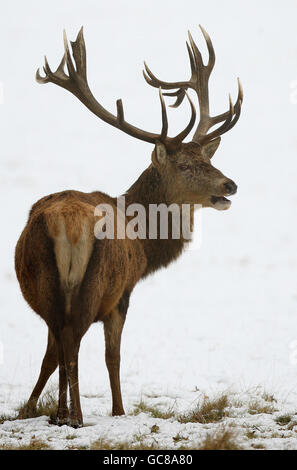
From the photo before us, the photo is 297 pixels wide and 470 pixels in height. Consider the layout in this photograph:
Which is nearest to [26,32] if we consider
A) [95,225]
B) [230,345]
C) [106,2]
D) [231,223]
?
[106,2]

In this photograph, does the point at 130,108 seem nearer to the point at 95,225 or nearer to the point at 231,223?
the point at 231,223

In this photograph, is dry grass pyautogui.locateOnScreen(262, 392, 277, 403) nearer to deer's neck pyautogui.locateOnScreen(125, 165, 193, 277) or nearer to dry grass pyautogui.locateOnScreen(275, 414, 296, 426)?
dry grass pyautogui.locateOnScreen(275, 414, 296, 426)

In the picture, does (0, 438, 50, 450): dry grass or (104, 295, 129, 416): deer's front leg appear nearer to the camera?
(0, 438, 50, 450): dry grass

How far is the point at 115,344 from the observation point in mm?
5793

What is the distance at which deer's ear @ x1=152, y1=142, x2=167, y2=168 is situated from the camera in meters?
6.40

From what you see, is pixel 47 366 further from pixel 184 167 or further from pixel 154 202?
pixel 184 167

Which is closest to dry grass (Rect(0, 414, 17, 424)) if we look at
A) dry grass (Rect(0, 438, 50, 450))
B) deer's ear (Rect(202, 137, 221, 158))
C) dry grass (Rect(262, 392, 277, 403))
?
dry grass (Rect(0, 438, 50, 450))

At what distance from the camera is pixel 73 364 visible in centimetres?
501

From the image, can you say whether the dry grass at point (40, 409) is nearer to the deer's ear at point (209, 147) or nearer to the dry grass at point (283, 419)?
the dry grass at point (283, 419)

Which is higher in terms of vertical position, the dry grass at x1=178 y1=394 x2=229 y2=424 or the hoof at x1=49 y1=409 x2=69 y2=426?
the hoof at x1=49 y1=409 x2=69 y2=426

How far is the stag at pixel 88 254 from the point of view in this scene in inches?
195

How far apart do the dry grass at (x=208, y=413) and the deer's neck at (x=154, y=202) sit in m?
1.36

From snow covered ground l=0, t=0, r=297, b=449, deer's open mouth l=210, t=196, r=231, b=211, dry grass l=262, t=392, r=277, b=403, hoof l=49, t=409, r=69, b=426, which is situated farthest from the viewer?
snow covered ground l=0, t=0, r=297, b=449

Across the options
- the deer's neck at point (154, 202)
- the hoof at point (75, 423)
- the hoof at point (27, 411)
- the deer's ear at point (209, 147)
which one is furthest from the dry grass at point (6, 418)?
the deer's ear at point (209, 147)
